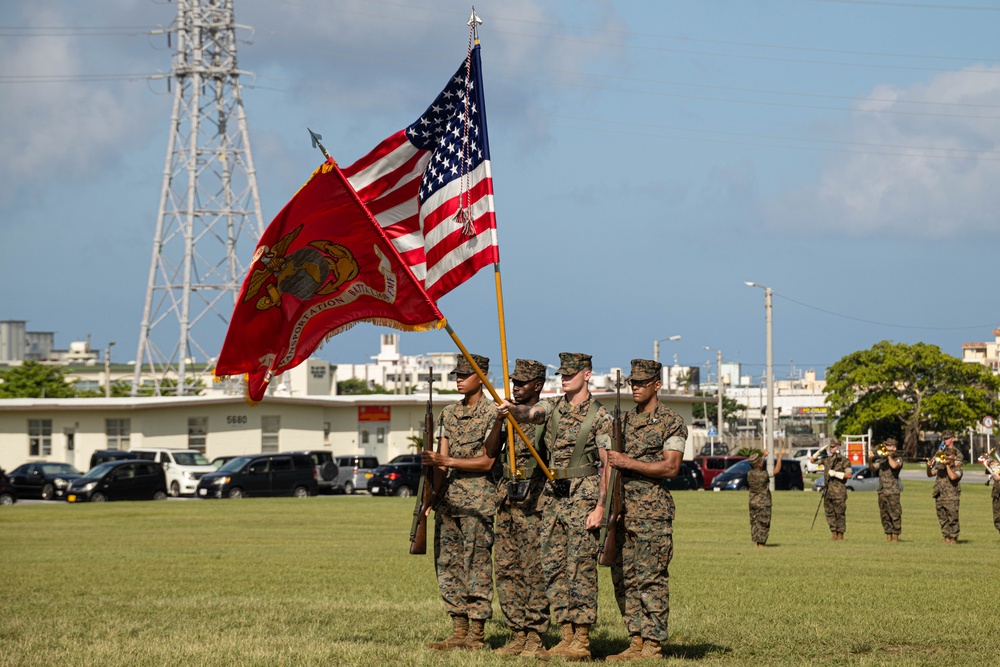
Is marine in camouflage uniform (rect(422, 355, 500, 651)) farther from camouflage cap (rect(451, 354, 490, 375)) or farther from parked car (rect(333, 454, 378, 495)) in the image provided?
parked car (rect(333, 454, 378, 495))

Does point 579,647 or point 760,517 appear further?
point 760,517

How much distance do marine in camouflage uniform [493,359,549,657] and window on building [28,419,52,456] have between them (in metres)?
54.8

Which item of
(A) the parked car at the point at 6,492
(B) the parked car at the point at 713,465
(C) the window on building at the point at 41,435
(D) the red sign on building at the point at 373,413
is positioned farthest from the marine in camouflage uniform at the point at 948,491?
(C) the window on building at the point at 41,435

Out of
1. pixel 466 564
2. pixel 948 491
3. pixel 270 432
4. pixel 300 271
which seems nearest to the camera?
pixel 466 564

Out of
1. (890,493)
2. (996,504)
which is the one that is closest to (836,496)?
(890,493)

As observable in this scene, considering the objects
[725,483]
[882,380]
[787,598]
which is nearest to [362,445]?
[725,483]

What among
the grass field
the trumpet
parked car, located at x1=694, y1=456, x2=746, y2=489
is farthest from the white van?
the trumpet

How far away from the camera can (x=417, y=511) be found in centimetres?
1138

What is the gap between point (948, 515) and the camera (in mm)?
25109

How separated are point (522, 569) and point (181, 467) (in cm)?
4051

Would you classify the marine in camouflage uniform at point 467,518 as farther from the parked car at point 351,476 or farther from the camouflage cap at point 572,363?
the parked car at point 351,476

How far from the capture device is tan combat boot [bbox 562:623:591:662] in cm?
1040

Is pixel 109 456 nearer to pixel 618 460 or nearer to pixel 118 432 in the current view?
pixel 118 432

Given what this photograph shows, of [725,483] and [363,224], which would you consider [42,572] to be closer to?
[363,224]
